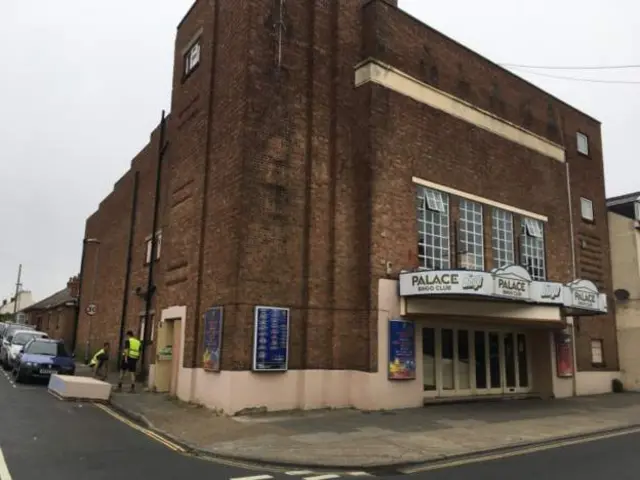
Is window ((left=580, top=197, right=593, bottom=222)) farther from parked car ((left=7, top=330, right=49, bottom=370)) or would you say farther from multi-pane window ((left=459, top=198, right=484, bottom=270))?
parked car ((left=7, top=330, right=49, bottom=370))

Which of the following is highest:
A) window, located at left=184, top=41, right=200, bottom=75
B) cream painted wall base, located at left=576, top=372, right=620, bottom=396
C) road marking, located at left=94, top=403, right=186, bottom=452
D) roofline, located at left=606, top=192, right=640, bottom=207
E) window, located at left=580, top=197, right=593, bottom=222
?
window, located at left=184, top=41, right=200, bottom=75

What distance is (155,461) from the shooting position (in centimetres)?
867

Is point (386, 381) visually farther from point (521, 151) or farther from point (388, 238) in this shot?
point (521, 151)

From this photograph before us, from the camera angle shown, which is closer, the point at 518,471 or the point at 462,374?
the point at 518,471

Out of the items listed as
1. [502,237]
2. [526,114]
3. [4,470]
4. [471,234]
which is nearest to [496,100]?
[526,114]

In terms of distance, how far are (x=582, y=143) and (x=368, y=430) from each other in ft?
60.1

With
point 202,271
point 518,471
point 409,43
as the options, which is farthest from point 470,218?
point 518,471

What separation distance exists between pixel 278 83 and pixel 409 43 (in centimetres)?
472

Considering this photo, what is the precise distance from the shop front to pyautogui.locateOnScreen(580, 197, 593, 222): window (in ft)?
16.8

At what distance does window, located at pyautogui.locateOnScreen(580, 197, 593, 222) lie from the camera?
77.7 feet

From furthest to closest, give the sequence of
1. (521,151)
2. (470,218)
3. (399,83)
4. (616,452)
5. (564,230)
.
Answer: (564,230)
(521,151)
(470,218)
(399,83)
(616,452)

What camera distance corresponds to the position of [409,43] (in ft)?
57.6

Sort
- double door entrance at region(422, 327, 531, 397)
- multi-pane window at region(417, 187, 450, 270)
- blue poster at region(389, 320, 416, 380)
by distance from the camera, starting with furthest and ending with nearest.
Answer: multi-pane window at region(417, 187, 450, 270)
double door entrance at region(422, 327, 531, 397)
blue poster at region(389, 320, 416, 380)

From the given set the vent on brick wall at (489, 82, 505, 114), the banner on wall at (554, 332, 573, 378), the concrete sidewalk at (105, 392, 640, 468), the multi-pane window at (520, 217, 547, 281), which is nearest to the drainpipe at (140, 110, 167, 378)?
the concrete sidewalk at (105, 392, 640, 468)
